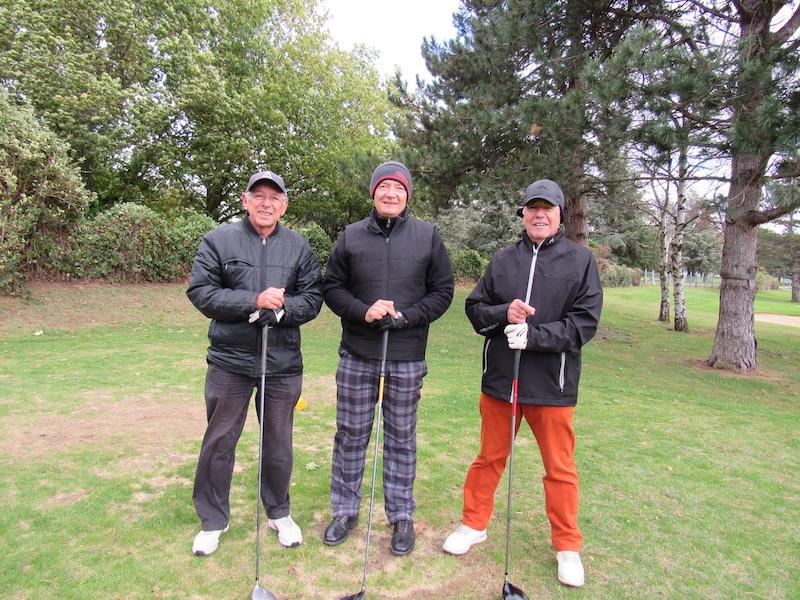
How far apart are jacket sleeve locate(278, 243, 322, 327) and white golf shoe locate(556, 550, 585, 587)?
1.86m

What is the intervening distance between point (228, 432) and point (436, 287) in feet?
4.70

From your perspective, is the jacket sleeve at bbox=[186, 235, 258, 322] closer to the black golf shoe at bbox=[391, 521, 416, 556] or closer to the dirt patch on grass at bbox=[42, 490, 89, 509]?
the black golf shoe at bbox=[391, 521, 416, 556]

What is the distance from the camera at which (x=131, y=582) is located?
2.69 metres

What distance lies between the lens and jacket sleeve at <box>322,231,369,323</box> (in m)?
3.01

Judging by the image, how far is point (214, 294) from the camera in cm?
285

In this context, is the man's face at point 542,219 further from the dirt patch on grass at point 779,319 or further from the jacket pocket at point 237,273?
the dirt patch on grass at point 779,319

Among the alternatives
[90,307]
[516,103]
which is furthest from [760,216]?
[90,307]

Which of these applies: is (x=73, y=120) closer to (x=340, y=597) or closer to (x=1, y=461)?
(x=1, y=461)

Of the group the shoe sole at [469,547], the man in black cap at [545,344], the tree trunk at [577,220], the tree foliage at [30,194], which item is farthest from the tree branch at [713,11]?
the tree foliage at [30,194]

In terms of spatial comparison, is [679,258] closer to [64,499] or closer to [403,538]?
[403,538]

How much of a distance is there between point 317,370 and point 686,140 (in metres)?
5.99

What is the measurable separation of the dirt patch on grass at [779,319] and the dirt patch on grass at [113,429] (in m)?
23.9

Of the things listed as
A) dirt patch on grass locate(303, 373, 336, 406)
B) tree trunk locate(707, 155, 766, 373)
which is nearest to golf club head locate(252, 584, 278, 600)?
dirt patch on grass locate(303, 373, 336, 406)

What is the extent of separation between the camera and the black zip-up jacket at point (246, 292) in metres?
2.89
